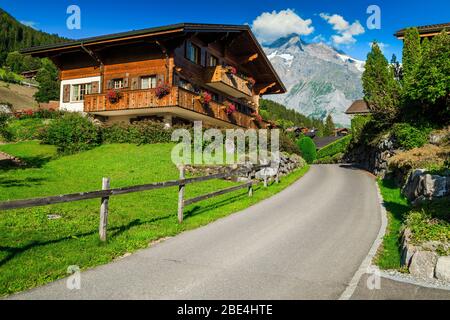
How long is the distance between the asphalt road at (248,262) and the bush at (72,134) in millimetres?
16537

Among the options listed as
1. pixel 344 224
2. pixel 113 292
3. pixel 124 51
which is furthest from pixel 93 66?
pixel 113 292

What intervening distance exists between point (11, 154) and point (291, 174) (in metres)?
18.4

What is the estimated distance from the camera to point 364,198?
15.1 m

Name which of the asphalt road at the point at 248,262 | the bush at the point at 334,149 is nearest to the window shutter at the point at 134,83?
the asphalt road at the point at 248,262

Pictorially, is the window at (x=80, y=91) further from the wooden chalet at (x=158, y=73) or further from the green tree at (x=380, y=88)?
the green tree at (x=380, y=88)

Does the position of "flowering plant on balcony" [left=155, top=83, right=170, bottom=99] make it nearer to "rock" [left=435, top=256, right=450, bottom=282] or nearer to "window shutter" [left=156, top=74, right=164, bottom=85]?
"window shutter" [left=156, top=74, right=164, bottom=85]

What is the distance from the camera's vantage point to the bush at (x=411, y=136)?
18141 mm

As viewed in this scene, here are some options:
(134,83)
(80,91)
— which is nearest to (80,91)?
(80,91)

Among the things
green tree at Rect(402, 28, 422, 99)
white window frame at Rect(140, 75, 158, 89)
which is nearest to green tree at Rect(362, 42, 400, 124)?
green tree at Rect(402, 28, 422, 99)

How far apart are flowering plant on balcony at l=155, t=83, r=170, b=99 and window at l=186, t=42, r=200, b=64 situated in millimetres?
5195

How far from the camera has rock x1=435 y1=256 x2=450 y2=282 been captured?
5.84 metres

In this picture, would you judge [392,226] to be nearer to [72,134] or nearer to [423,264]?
[423,264]

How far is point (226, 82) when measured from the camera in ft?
97.2

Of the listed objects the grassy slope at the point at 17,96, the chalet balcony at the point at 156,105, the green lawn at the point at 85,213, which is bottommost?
the green lawn at the point at 85,213
